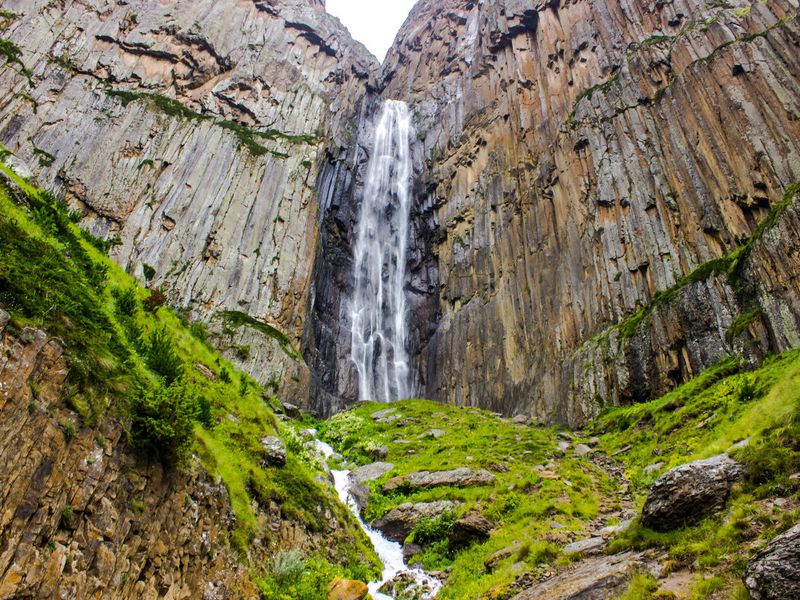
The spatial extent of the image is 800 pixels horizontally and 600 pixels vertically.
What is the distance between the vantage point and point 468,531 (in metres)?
14.0

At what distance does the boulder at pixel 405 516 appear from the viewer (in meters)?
15.5

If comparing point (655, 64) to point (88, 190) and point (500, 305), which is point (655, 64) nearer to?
point (500, 305)

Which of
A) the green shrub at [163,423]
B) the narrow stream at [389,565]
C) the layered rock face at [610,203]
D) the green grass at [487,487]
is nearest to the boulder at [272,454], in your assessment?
Answer: the narrow stream at [389,565]

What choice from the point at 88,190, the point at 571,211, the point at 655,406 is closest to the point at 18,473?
the point at 655,406

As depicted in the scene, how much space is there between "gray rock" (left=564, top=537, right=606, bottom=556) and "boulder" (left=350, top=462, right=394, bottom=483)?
1036 cm

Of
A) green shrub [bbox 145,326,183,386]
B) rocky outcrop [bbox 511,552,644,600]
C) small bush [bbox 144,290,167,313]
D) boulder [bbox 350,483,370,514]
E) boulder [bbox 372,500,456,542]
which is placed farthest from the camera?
boulder [bbox 350,483,370,514]

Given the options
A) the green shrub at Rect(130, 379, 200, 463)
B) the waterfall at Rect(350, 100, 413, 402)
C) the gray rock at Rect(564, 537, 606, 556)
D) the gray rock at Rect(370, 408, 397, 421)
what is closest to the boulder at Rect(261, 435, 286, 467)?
the green shrub at Rect(130, 379, 200, 463)

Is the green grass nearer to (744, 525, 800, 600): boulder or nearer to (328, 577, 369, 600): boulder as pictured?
(328, 577, 369, 600): boulder

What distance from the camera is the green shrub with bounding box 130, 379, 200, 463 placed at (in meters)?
6.96

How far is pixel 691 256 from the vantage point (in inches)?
1259

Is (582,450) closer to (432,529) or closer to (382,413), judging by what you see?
(432,529)

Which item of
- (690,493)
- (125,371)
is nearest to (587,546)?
(690,493)

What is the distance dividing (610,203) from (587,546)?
33.1 m

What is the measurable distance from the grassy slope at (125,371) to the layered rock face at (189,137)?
923 inches
